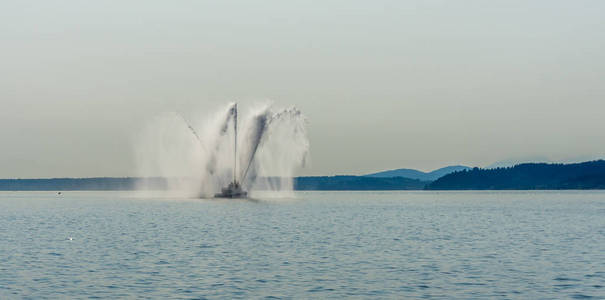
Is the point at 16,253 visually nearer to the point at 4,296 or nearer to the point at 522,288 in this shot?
the point at 4,296

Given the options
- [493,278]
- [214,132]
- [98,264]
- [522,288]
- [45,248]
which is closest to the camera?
[522,288]

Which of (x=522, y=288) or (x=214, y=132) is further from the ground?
(x=214, y=132)

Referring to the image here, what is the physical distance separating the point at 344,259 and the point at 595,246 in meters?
22.3

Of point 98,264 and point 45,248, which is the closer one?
point 98,264

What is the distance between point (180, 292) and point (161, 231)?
41.0m

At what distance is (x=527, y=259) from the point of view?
160 feet

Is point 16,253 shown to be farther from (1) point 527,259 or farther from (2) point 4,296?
(1) point 527,259

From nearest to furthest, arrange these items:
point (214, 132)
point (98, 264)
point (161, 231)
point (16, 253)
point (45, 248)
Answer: point (98, 264) → point (16, 253) → point (45, 248) → point (161, 231) → point (214, 132)

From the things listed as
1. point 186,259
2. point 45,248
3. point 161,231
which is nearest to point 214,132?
point 161,231

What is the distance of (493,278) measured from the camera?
3941cm

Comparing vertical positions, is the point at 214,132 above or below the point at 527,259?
above

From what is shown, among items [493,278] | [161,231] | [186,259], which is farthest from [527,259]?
[161,231]

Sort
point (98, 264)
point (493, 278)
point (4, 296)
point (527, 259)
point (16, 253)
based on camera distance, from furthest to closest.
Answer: point (16, 253), point (527, 259), point (98, 264), point (493, 278), point (4, 296)

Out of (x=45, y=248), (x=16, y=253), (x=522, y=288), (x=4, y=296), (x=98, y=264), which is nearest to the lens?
(x=4, y=296)
